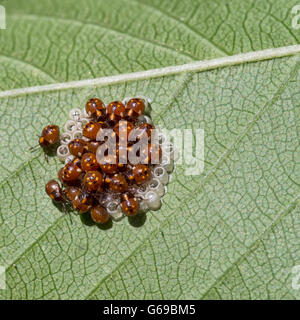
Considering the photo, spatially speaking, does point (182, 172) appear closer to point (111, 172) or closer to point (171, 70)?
point (111, 172)

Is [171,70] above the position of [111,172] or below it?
above

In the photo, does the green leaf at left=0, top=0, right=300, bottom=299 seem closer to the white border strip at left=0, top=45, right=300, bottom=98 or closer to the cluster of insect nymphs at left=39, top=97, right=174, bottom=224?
the white border strip at left=0, top=45, right=300, bottom=98

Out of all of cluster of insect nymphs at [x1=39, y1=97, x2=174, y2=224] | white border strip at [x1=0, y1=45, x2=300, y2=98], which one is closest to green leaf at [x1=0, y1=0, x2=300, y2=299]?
white border strip at [x1=0, y1=45, x2=300, y2=98]

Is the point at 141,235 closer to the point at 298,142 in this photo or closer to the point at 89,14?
the point at 298,142

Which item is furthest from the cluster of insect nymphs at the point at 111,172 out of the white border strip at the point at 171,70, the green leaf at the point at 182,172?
the white border strip at the point at 171,70

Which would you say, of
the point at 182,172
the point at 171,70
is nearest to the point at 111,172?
the point at 182,172

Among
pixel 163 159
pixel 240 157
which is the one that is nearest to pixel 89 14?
pixel 163 159
